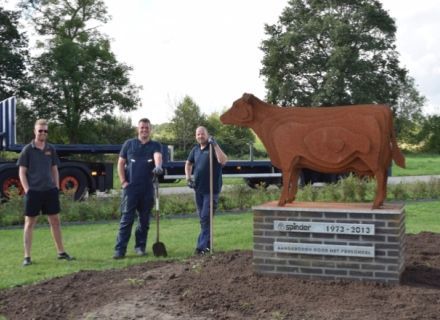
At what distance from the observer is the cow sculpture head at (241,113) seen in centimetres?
696

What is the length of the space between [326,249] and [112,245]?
13.1 ft

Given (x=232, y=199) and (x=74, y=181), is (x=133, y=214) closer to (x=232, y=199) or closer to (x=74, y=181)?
(x=232, y=199)

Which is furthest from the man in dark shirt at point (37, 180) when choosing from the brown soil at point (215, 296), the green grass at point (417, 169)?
the green grass at point (417, 169)

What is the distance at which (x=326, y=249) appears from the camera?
6.36 meters

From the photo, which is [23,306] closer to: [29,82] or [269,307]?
[269,307]

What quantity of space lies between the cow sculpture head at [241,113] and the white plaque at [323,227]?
47.3 inches

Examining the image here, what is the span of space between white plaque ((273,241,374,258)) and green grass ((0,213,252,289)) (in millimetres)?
1935

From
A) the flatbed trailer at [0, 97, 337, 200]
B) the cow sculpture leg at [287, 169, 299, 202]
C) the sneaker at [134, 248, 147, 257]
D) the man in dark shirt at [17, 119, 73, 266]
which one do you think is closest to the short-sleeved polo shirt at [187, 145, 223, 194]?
the sneaker at [134, 248, 147, 257]

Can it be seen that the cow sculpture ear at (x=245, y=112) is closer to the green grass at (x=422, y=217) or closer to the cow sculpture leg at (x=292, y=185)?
the cow sculpture leg at (x=292, y=185)

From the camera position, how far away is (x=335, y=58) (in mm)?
41781

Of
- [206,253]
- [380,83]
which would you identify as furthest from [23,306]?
[380,83]

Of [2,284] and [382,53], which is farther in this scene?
[382,53]

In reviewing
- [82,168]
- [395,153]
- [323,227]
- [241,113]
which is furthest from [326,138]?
[82,168]

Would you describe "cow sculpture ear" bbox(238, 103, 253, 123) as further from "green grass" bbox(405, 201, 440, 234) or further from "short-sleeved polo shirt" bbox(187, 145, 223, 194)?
"green grass" bbox(405, 201, 440, 234)
